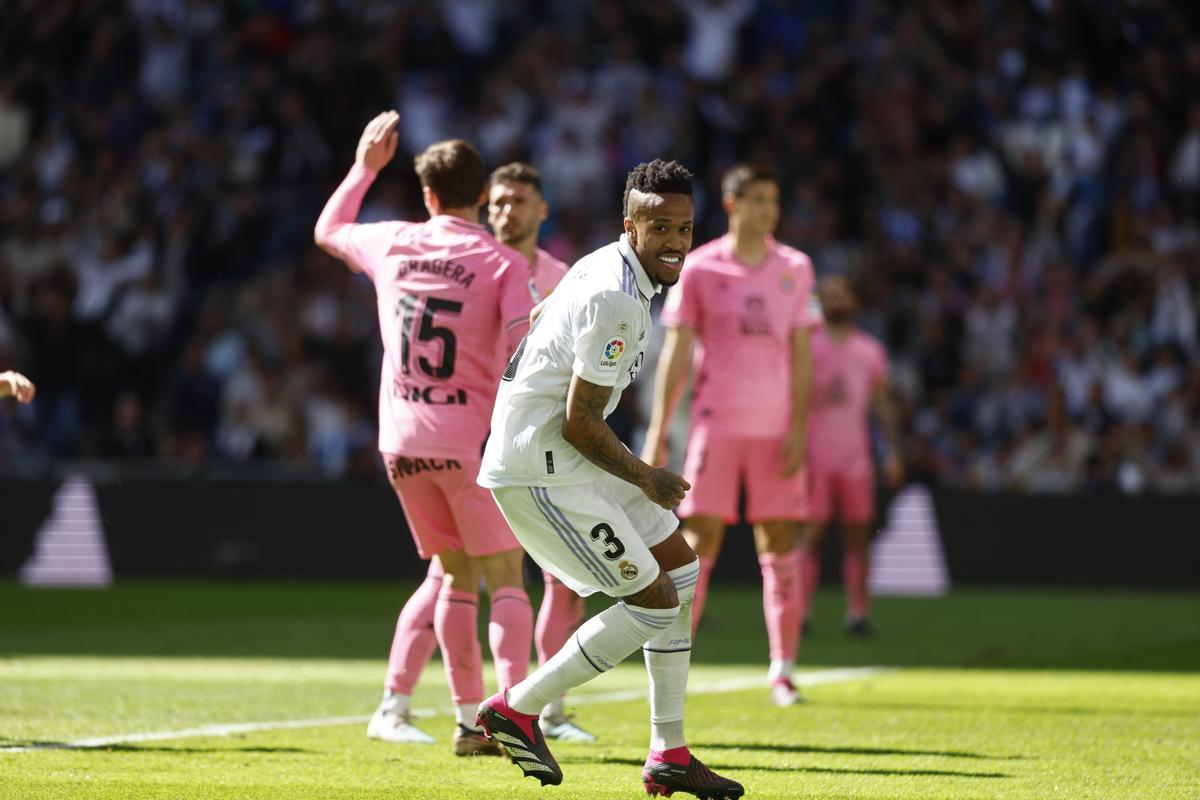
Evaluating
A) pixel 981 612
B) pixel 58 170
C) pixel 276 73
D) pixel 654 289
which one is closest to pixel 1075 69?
pixel 981 612

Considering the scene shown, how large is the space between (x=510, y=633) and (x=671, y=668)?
1313mm

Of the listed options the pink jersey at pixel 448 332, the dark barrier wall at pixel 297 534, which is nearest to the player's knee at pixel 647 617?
the pink jersey at pixel 448 332

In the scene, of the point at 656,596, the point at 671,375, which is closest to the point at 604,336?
the point at 656,596

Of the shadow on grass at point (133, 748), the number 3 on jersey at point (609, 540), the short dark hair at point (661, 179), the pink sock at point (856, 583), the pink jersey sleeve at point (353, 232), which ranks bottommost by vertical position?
the pink sock at point (856, 583)

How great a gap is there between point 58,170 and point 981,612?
42.4 feet

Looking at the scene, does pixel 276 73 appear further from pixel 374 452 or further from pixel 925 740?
pixel 925 740

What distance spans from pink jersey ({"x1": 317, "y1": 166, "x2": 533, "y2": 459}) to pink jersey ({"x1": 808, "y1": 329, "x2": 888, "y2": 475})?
680 cm

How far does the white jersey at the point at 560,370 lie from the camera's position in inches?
228

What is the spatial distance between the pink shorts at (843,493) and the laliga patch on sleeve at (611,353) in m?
8.21

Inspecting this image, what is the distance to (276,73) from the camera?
2281cm

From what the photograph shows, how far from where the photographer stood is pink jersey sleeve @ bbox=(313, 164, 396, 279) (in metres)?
7.55

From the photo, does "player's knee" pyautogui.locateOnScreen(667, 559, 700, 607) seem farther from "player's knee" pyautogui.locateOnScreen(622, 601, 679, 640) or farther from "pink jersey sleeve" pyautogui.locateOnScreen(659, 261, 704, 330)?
"pink jersey sleeve" pyautogui.locateOnScreen(659, 261, 704, 330)

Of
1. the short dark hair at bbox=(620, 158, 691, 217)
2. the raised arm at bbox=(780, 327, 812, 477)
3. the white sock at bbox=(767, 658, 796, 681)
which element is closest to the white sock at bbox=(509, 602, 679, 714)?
the short dark hair at bbox=(620, 158, 691, 217)

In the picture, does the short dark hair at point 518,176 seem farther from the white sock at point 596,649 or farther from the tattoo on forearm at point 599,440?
the white sock at point 596,649
